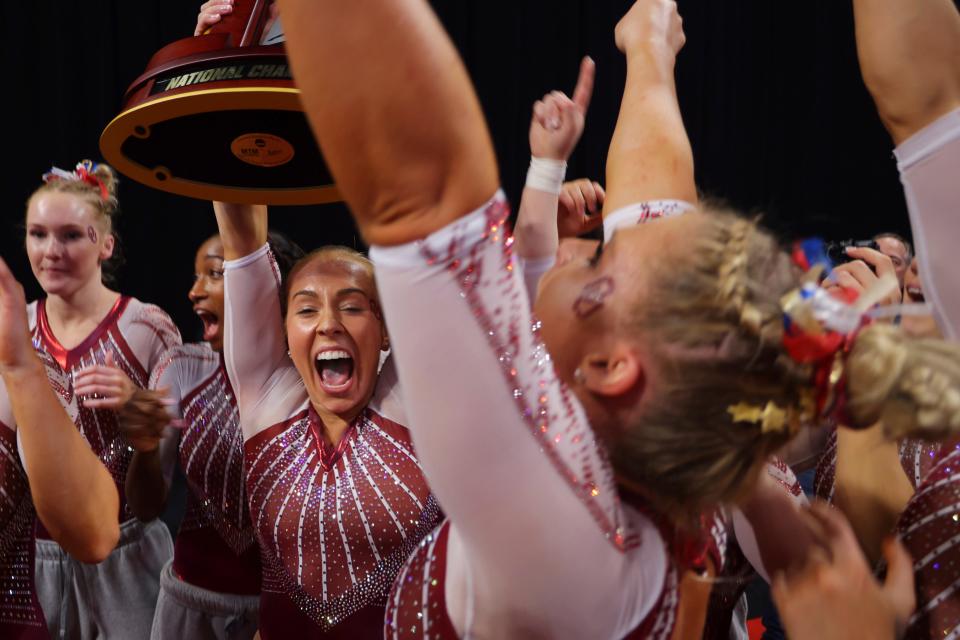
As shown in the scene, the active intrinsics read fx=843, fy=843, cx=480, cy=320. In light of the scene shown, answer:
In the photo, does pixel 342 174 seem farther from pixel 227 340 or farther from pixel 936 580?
pixel 227 340

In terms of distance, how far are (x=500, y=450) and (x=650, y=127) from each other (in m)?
0.55

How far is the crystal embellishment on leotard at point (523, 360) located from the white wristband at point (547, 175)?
0.67 meters

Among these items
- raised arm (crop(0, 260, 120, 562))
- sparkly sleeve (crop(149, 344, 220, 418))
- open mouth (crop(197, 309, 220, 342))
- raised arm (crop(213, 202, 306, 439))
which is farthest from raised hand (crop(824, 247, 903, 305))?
open mouth (crop(197, 309, 220, 342))

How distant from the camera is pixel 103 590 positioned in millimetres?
2355

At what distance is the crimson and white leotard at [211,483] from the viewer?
2.00 m

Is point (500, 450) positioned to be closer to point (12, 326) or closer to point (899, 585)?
point (899, 585)

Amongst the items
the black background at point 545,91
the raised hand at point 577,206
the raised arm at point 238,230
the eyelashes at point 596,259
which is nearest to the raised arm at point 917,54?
the eyelashes at point 596,259

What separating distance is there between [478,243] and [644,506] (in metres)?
→ 0.28

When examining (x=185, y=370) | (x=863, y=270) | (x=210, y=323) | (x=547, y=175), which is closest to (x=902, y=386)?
(x=863, y=270)

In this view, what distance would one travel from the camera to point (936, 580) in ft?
2.65

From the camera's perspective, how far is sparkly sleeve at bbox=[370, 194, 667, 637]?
0.49 m

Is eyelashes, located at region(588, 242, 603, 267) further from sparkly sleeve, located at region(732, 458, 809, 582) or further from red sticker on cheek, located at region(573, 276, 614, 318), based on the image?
sparkly sleeve, located at region(732, 458, 809, 582)

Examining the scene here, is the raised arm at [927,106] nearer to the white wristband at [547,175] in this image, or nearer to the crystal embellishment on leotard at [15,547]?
the white wristband at [547,175]

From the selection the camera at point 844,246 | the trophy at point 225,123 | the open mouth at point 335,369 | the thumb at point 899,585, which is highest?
the trophy at point 225,123
